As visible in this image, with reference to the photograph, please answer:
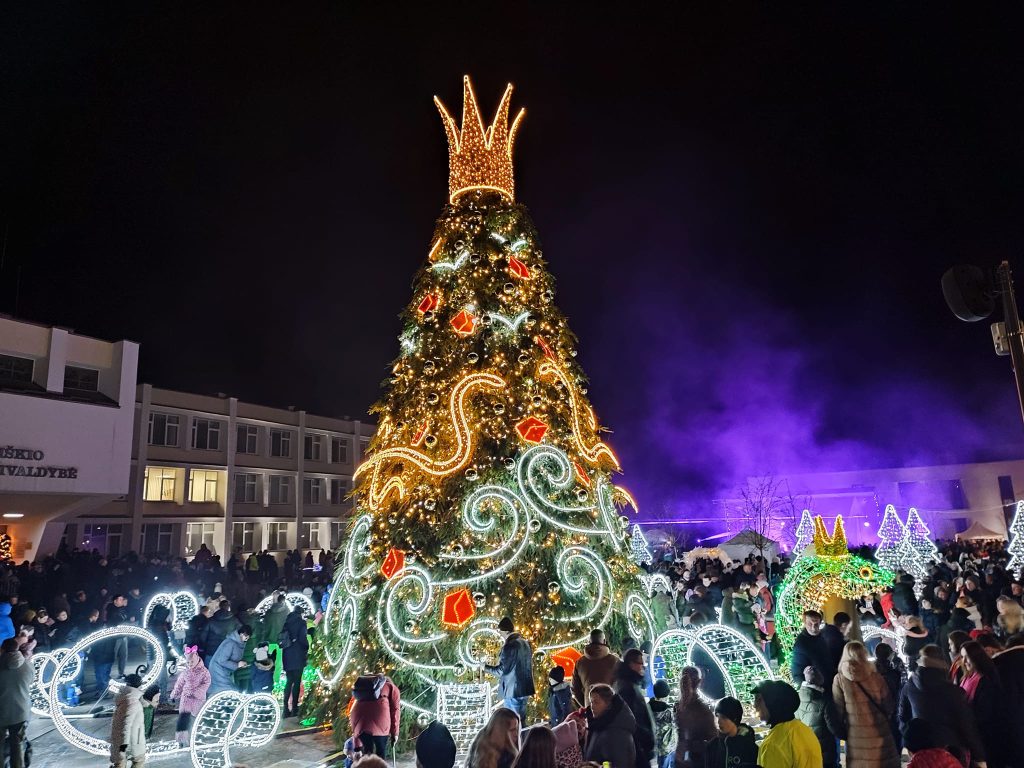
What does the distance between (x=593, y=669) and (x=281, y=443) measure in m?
35.3

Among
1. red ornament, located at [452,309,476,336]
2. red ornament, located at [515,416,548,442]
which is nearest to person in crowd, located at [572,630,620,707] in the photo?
red ornament, located at [515,416,548,442]

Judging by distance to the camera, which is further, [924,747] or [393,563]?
[393,563]

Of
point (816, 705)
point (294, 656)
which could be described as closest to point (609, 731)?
point (816, 705)

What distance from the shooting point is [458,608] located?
7.74 metres

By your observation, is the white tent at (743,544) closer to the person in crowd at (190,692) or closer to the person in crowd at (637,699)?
the person in crowd at (637,699)

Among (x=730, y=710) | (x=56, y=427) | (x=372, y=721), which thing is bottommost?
(x=372, y=721)

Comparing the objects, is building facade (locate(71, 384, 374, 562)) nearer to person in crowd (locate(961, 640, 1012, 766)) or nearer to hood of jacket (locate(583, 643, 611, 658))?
hood of jacket (locate(583, 643, 611, 658))

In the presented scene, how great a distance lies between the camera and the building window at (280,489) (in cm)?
3747

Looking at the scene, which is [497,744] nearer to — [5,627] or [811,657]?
[811,657]

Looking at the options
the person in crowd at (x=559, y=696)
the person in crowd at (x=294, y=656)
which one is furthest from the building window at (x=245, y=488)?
the person in crowd at (x=559, y=696)

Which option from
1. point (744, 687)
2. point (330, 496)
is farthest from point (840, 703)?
point (330, 496)

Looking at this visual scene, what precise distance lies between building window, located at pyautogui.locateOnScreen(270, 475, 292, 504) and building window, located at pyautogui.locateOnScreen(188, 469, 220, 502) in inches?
146

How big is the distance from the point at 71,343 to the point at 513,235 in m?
21.2

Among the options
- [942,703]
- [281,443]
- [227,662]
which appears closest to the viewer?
[942,703]
